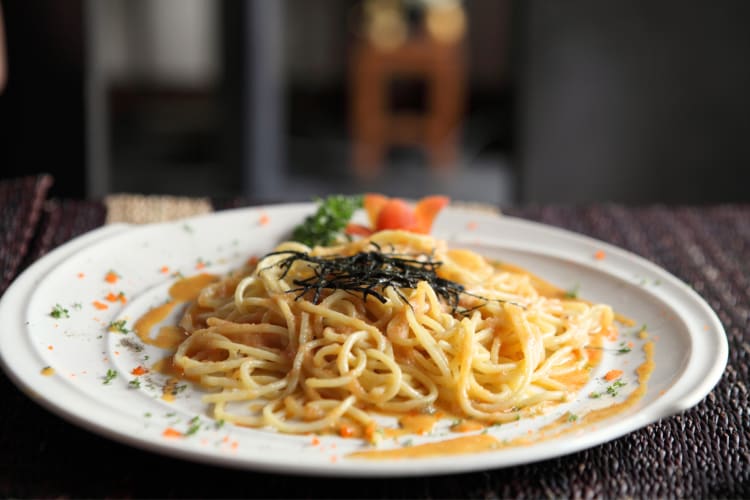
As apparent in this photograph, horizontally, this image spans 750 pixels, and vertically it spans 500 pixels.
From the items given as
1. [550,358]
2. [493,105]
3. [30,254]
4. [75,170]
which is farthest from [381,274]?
[493,105]

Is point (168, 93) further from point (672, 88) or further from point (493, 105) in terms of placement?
point (672, 88)

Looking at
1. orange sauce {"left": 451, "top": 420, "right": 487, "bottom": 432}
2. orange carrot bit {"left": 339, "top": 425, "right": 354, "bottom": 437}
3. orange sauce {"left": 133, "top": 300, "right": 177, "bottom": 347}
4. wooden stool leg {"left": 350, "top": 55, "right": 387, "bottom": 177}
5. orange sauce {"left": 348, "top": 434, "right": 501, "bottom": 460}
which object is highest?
orange sauce {"left": 348, "top": 434, "right": 501, "bottom": 460}

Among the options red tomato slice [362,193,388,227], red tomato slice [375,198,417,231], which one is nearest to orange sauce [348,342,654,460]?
red tomato slice [375,198,417,231]

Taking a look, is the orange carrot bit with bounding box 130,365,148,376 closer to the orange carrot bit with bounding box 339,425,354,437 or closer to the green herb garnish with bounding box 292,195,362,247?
the orange carrot bit with bounding box 339,425,354,437

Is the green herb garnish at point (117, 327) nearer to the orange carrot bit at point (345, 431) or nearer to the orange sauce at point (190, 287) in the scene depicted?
the orange sauce at point (190, 287)

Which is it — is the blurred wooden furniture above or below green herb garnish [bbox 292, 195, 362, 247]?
below

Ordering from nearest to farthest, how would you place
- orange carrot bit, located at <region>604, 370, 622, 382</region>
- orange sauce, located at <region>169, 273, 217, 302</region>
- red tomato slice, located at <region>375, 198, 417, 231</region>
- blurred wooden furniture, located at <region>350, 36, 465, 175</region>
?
orange carrot bit, located at <region>604, 370, 622, 382</region> → orange sauce, located at <region>169, 273, 217, 302</region> → red tomato slice, located at <region>375, 198, 417, 231</region> → blurred wooden furniture, located at <region>350, 36, 465, 175</region>
